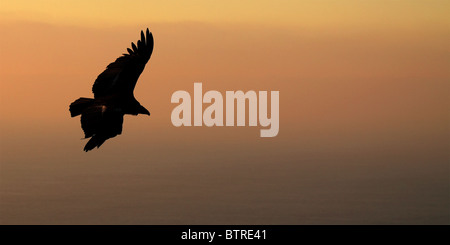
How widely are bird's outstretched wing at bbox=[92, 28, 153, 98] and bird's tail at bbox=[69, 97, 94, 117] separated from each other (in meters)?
0.51

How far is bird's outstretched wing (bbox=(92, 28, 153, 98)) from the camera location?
50.0 feet

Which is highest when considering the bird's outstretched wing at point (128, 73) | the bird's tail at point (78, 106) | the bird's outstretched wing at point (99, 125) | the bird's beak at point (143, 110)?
the bird's outstretched wing at point (128, 73)

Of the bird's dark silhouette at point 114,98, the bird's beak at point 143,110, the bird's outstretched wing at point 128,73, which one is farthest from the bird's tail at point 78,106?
the bird's beak at point 143,110

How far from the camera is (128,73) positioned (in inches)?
602

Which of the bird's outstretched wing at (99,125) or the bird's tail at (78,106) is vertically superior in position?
the bird's tail at (78,106)

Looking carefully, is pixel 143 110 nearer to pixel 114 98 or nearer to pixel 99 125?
pixel 114 98

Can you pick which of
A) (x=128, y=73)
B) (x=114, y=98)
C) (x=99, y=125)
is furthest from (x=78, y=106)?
(x=128, y=73)

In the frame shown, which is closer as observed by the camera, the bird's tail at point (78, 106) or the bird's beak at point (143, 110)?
the bird's tail at point (78, 106)

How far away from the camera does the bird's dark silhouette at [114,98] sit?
14555 millimetres

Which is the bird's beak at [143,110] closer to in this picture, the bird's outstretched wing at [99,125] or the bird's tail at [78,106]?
the bird's outstretched wing at [99,125]

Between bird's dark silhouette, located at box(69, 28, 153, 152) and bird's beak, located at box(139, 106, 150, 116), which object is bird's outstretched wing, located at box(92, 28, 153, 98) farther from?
bird's beak, located at box(139, 106, 150, 116)

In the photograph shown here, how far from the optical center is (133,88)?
1533 centimetres
